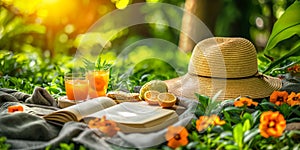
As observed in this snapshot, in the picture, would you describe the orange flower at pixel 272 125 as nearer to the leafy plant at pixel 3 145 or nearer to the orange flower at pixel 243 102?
the orange flower at pixel 243 102

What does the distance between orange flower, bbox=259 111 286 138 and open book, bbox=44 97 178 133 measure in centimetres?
33

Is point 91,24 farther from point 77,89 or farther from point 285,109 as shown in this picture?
point 285,109

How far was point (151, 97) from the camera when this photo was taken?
1.90 meters

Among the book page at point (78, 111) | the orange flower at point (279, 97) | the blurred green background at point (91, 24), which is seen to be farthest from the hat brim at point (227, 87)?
the blurred green background at point (91, 24)

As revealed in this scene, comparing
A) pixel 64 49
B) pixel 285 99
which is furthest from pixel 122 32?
pixel 285 99

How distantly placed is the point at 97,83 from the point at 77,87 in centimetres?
10

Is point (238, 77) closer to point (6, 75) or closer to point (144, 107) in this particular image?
point (144, 107)

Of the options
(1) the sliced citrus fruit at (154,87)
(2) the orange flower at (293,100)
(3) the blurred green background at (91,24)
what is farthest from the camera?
(3) the blurred green background at (91,24)

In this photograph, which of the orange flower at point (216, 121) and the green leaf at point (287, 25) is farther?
the green leaf at point (287, 25)

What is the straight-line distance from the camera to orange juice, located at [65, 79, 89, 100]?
1.90m

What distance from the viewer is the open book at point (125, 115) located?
1.58 m

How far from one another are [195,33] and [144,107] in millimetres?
1394

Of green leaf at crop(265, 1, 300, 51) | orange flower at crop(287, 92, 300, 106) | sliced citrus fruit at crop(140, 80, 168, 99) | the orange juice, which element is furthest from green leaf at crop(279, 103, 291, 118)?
the orange juice

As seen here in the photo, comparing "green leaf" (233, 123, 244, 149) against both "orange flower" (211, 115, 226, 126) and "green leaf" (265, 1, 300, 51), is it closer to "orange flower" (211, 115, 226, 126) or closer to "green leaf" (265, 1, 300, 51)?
"orange flower" (211, 115, 226, 126)
